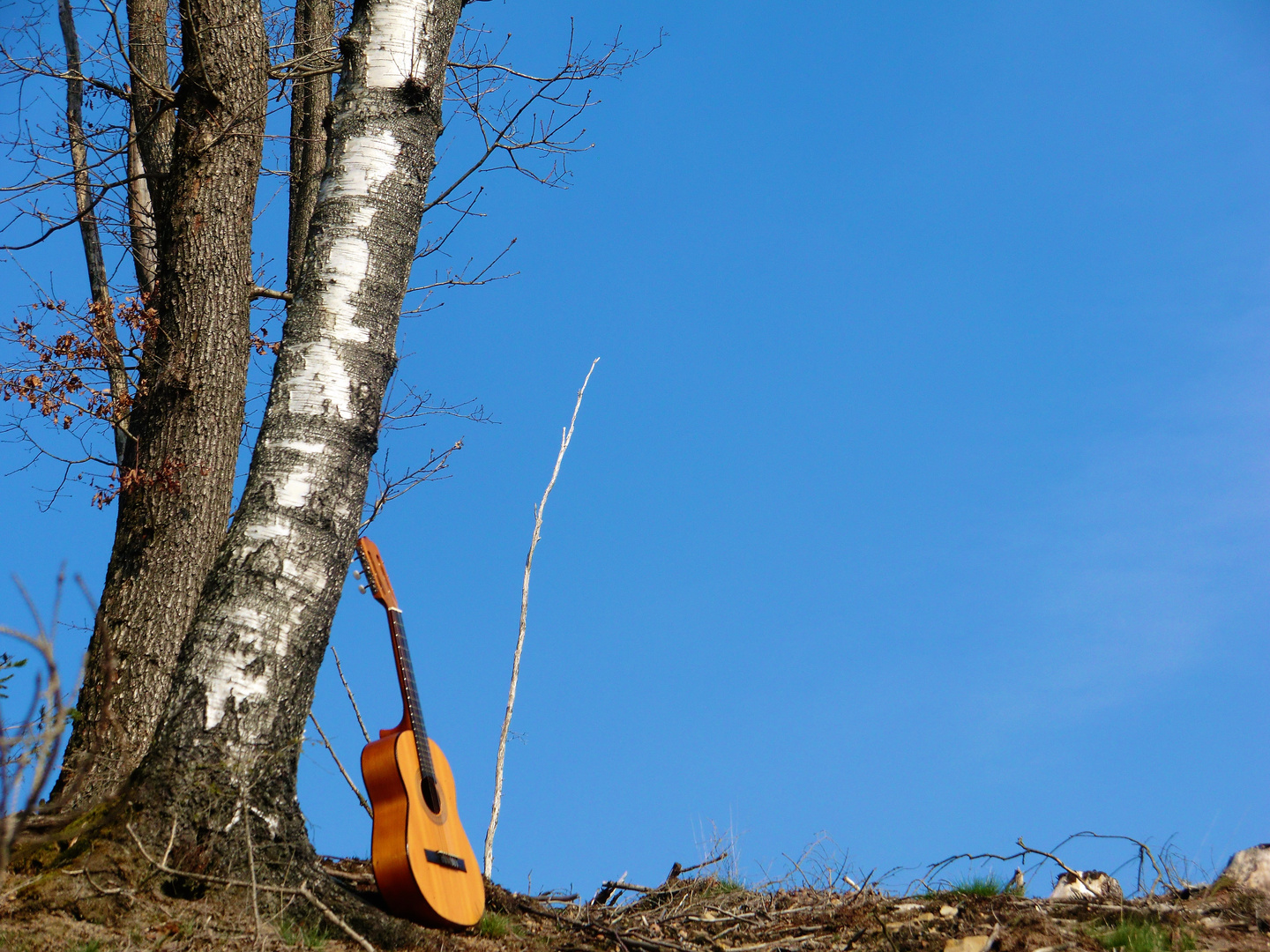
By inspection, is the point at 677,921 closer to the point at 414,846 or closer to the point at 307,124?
the point at 414,846

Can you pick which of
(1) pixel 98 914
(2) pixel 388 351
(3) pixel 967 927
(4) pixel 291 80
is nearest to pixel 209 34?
(4) pixel 291 80

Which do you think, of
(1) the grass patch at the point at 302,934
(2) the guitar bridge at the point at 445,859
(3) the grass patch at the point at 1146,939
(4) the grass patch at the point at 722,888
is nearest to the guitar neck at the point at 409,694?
(2) the guitar bridge at the point at 445,859

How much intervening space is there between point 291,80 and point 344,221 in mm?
5007

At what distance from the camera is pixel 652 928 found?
12.5ft

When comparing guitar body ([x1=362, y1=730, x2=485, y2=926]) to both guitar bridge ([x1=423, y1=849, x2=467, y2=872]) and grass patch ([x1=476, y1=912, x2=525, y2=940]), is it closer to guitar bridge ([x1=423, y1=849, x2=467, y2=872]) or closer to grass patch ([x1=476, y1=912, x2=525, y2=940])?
guitar bridge ([x1=423, y1=849, x2=467, y2=872])

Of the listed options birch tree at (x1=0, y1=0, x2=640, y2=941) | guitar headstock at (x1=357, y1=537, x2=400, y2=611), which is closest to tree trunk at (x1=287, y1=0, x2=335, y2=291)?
birch tree at (x1=0, y1=0, x2=640, y2=941)

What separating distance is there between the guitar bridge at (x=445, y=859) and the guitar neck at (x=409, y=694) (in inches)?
12.3

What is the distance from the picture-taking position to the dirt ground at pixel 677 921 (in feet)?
9.31

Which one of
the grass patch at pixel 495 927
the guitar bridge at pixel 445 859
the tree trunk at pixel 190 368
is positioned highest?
the tree trunk at pixel 190 368

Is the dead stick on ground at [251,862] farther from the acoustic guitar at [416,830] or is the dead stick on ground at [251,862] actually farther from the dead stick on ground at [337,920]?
the acoustic guitar at [416,830]

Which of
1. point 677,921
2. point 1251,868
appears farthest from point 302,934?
point 1251,868

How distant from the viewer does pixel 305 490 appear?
3572 millimetres

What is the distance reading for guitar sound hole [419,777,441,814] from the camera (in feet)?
12.0

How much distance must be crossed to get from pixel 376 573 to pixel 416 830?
4.25ft
